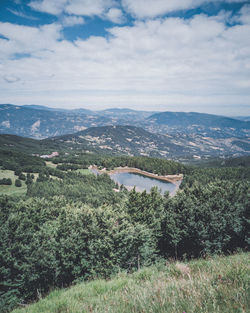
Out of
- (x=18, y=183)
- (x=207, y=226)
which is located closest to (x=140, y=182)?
(x=18, y=183)

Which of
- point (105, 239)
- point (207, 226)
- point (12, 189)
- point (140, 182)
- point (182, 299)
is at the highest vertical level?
point (182, 299)

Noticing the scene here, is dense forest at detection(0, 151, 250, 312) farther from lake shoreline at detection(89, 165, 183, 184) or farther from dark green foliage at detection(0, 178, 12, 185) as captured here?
lake shoreline at detection(89, 165, 183, 184)

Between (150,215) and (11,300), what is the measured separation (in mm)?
24507

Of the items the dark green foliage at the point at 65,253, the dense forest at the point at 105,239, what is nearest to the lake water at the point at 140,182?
the dense forest at the point at 105,239

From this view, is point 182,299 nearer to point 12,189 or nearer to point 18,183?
point 12,189

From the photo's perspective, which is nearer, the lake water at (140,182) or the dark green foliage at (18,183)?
the dark green foliage at (18,183)

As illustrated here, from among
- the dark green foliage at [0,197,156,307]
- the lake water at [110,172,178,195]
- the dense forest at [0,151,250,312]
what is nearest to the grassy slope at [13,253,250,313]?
the dense forest at [0,151,250,312]

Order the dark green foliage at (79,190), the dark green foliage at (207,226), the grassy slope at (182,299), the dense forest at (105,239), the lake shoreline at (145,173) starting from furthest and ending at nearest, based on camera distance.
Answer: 1. the lake shoreline at (145,173)
2. the dark green foliage at (79,190)
3. the dark green foliage at (207,226)
4. the dense forest at (105,239)
5. the grassy slope at (182,299)

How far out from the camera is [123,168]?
173m

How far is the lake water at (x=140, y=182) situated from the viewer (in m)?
128

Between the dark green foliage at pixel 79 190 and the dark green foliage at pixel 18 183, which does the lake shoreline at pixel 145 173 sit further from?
the dark green foliage at pixel 18 183

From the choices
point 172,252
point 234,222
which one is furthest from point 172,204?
point 234,222

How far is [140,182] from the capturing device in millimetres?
139125

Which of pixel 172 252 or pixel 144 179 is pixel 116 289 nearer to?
pixel 172 252
